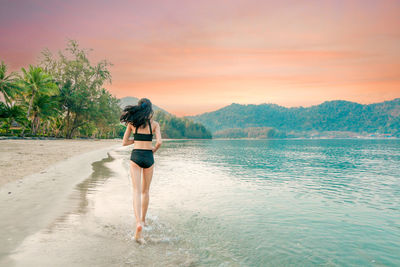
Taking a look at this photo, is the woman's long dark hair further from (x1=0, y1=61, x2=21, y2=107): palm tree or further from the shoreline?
(x1=0, y1=61, x2=21, y2=107): palm tree

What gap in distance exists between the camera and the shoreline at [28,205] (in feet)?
17.1

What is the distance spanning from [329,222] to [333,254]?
2.79 metres

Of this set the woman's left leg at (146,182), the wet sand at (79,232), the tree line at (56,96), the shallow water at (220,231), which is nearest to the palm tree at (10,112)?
the tree line at (56,96)

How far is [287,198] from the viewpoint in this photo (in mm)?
11703

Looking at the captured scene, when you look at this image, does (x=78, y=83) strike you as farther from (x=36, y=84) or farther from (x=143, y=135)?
(x=143, y=135)

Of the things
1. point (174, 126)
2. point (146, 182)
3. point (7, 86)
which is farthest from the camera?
point (174, 126)

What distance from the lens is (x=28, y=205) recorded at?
7.45m

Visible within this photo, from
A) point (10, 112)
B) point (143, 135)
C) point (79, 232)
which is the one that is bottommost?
point (79, 232)

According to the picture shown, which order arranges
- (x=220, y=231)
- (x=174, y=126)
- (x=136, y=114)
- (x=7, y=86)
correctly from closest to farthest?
(x=136, y=114) < (x=220, y=231) < (x=7, y=86) < (x=174, y=126)

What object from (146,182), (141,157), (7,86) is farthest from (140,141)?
(7,86)

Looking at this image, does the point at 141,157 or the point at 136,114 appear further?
the point at 141,157

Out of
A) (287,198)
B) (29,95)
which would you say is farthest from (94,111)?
(287,198)

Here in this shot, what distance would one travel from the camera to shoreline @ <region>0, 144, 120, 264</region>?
5.20 m

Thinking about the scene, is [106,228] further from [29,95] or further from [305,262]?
[29,95]
